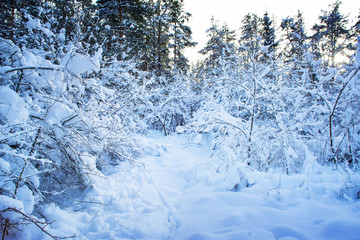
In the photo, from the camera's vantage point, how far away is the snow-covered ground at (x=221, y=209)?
1.56 metres

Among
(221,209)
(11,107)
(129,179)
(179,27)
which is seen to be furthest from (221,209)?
(179,27)

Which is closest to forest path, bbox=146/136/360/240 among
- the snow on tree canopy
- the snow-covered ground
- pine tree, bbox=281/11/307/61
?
the snow-covered ground

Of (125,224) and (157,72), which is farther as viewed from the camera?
(157,72)

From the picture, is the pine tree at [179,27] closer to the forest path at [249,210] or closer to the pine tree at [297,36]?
the pine tree at [297,36]

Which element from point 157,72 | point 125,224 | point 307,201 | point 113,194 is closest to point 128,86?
point 113,194

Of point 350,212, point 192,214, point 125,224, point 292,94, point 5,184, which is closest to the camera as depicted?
point 5,184

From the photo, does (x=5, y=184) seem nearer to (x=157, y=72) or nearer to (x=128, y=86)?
(x=128, y=86)

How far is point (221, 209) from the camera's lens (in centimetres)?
200

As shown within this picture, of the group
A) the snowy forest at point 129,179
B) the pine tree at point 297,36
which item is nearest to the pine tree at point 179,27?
the pine tree at point 297,36

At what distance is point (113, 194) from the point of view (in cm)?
248

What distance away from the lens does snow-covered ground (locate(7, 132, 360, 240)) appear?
5.11ft

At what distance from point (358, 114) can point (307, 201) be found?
2.21 m

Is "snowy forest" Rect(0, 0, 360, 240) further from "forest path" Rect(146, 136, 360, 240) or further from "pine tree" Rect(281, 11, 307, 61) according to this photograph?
"pine tree" Rect(281, 11, 307, 61)

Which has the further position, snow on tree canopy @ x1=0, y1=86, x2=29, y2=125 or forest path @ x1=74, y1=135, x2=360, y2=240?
forest path @ x1=74, y1=135, x2=360, y2=240
